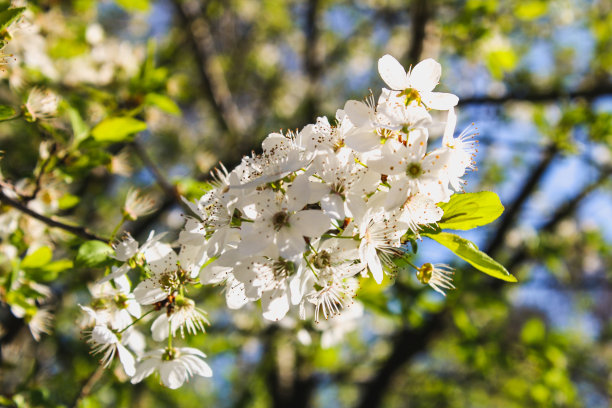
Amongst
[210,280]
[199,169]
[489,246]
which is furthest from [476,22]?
[210,280]

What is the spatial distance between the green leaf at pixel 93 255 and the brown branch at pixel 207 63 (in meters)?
3.00

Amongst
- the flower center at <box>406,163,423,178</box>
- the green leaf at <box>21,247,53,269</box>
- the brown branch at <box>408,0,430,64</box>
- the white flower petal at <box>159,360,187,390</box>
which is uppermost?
the flower center at <box>406,163,423,178</box>

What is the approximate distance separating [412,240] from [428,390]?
4.52 metres

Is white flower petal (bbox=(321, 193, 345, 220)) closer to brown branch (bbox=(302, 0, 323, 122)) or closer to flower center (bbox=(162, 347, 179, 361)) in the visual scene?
flower center (bbox=(162, 347, 179, 361))

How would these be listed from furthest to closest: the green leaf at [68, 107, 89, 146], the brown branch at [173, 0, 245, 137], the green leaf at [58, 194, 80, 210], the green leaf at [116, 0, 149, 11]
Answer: the brown branch at [173, 0, 245, 137] → the green leaf at [116, 0, 149, 11] → the green leaf at [58, 194, 80, 210] → the green leaf at [68, 107, 89, 146]

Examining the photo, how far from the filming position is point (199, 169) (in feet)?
9.14

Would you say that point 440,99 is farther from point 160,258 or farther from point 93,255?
point 93,255

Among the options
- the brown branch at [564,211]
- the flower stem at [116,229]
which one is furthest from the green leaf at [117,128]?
the brown branch at [564,211]

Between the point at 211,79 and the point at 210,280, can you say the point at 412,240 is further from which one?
the point at 211,79

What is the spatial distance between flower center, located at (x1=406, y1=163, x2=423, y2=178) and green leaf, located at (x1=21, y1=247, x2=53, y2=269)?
131 centimetres

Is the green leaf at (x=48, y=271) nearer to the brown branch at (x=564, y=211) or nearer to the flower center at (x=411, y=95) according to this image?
the flower center at (x=411, y=95)

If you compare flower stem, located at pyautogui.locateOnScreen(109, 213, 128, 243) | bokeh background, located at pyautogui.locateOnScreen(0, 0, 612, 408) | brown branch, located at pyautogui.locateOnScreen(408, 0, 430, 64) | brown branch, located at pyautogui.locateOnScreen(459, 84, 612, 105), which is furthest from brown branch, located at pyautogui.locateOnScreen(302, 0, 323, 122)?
flower stem, located at pyautogui.locateOnScreen(109, 213, 128, 243)

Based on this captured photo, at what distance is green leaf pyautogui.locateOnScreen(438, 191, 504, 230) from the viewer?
1.17m

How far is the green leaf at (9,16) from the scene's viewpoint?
1.23 m
